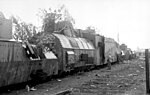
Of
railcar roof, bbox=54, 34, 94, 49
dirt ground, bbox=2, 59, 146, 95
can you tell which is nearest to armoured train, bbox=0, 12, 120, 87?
railcar roof, bbox=54, 34, 94, 49

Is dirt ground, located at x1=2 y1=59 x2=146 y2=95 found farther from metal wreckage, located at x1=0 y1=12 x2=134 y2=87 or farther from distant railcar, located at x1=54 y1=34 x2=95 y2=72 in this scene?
distant railcar, located at x1=54 y1=34 x2=95 y2=72

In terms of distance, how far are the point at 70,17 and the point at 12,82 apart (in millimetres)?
24152

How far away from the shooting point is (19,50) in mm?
9172

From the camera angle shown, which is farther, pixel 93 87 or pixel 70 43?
pixel 70 43

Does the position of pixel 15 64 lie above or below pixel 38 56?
below

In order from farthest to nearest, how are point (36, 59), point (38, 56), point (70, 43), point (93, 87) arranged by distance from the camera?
1. point (70, 43)
2. point (38, 56)
3. point (36, 59)
4. point (93, 87)

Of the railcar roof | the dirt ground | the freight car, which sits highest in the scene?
the railcar roof

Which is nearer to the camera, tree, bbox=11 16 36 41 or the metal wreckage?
the metal wreckage

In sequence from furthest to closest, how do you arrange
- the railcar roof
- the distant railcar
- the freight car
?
the railcar roof
the distant railcar
the freight car

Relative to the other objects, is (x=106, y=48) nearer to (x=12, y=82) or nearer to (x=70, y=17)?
(x=70, y=17)

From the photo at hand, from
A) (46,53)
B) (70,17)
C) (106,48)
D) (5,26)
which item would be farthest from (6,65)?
(70,17)

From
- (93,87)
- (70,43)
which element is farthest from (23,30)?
(93,87)

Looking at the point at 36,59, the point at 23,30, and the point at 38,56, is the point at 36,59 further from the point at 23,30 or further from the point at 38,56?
the point at 23,30

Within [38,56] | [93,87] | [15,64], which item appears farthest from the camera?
[38,56]
